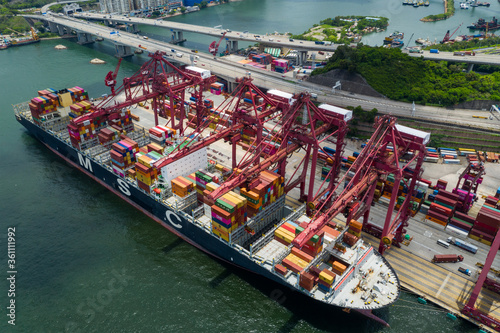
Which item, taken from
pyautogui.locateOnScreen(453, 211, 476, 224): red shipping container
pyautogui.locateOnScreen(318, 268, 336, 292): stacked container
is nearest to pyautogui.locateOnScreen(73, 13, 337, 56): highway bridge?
pyautogui.locateOnScreen(453, 211, 476, 224): red shipping container

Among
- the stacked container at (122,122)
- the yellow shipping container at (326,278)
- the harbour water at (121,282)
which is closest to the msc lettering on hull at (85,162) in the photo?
the harbour water at (121,282)

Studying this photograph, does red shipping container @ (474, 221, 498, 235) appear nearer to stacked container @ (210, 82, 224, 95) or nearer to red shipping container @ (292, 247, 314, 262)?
red shipping container @ (292, 247, 314, 262)

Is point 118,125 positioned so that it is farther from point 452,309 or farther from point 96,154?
point 452,309

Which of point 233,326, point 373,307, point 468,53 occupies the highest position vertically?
point 468,53

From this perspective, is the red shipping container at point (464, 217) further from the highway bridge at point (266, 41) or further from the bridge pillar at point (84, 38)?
the bridge pillar at point (84, 38)

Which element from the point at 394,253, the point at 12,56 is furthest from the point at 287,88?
the point at 12,56

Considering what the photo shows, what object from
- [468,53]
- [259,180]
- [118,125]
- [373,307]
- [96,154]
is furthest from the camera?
[468,53]

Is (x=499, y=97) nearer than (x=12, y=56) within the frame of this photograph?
Yes

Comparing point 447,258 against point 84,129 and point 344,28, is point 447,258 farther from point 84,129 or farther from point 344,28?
point 344,28
